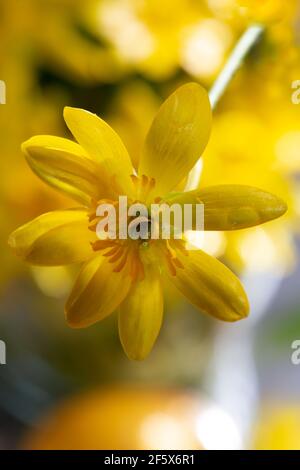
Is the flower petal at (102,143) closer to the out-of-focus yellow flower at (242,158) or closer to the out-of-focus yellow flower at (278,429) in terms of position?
the out-of-focus yellow flower at (242,158)

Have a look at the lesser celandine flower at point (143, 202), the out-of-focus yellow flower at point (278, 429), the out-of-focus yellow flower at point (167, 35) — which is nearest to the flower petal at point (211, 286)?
the lesser celandine flower at point (143, 202)

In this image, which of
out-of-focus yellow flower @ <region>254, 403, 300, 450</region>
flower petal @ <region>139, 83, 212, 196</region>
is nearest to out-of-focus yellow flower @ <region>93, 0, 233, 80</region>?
flower petal @ <region>139, 83, 212, 196</region>

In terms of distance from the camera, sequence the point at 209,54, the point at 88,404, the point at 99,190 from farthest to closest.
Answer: the point at 88,404 → the point at 209,54 → the point at 99,190

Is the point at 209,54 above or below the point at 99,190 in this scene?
above

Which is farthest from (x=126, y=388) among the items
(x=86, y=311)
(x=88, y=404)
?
(x=86, y=311)

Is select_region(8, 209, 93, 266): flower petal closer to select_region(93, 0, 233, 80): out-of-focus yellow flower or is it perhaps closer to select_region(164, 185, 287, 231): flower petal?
select_region(164, 185, 287, 231): flower petal

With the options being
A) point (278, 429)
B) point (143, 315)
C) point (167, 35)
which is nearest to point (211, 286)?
point (143, 315)

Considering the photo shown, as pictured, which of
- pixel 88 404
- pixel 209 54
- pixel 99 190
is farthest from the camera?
pixel 88 404

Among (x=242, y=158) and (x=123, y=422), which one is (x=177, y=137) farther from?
(x=123, y=422)
